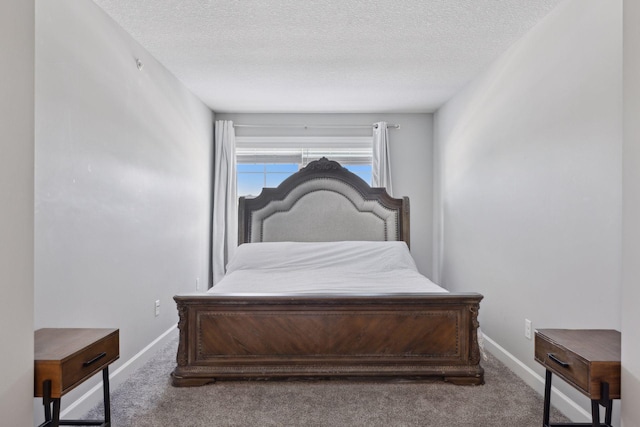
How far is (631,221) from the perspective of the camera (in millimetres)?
1344

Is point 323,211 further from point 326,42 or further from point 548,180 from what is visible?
point 548,180

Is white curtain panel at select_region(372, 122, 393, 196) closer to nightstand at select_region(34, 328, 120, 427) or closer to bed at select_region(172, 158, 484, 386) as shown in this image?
bed at select_region(172, 158, 484, 386)

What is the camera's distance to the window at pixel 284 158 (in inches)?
190

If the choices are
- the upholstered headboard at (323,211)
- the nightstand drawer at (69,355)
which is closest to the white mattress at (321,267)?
the upholstered headboard at (323,211)

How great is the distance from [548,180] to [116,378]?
117 inches

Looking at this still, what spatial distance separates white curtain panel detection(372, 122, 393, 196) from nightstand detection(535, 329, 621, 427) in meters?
3.08

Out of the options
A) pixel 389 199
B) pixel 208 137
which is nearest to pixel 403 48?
pixel 389 199

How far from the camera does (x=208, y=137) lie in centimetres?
452

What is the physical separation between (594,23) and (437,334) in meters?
1.91

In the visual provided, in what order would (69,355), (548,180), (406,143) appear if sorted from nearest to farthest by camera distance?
(69,355) < (548,180) < (406,143)

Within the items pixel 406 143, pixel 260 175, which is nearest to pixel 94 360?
pixel 260 175

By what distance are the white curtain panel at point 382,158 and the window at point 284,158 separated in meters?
0.16

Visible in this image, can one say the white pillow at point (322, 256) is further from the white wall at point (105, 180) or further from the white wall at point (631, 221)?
the white wall at point (631, 221)

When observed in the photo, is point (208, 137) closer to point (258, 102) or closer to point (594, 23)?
point (258, 102)
